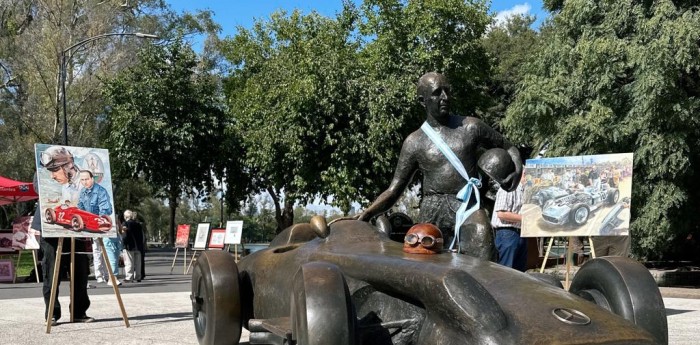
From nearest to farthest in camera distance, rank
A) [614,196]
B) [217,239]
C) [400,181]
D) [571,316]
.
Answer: [571,316]
[400,181]
[614,196]
[217,239]

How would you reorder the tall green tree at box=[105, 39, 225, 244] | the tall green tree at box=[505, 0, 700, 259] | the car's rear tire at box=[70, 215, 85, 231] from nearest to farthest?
the car's rear tire at box=[70, 215, 85, 231], the tall green tree at box=[505, 0, 700, 259], the tall green tree at box=[105, 39, 225, 244]

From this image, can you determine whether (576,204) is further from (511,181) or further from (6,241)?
(6,241)

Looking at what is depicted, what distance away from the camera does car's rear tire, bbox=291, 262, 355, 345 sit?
3.51 meters

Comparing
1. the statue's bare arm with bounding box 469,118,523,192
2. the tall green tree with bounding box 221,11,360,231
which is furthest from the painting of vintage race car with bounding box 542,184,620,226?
the tall green tree with bounding box 221,11,360,231

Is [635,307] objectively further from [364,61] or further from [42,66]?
[42,66]

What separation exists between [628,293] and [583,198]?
562cm

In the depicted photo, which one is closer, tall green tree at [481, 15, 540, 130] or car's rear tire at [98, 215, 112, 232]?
car's rear tire at [98, 215, 112, 232]

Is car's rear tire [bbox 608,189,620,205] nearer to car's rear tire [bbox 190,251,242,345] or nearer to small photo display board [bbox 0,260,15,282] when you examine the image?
car's rear tire [bbox 190,251,242,345]

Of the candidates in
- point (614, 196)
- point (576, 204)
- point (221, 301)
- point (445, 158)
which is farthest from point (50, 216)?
point (614, 196)

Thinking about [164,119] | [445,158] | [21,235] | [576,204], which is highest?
[164,119]

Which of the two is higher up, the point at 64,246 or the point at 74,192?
the point at 74,192

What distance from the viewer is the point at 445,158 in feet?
17.5

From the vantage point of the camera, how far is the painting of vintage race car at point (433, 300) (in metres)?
3.22

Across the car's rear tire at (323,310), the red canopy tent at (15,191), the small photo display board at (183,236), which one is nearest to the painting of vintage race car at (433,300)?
the car's rear tire at (323,310)
